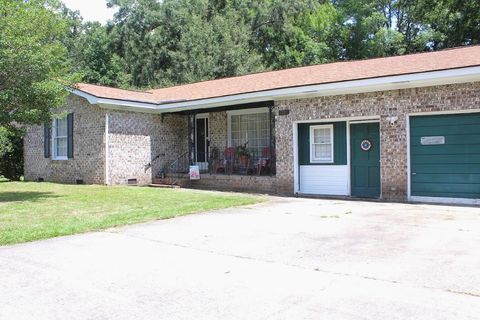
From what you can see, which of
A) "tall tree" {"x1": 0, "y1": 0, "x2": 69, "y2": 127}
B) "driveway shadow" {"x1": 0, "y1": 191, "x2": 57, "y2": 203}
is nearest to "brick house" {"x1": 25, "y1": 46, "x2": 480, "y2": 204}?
"tall tree" {"x1": 0, "y1": 0, "x2": 69, "y2": 127}

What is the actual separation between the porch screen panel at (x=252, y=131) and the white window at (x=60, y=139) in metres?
6.52

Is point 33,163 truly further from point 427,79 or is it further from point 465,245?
point 465,245

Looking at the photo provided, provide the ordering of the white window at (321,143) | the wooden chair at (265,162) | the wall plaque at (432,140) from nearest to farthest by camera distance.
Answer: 1. the wall plaque at (432,140)
2. the white window at (321,143)
3. the wooden chair at (265,162)

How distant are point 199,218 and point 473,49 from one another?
34.2 feet

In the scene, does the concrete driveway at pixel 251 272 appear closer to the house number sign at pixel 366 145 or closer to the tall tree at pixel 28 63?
Result: the house number sign at pixel 366 145

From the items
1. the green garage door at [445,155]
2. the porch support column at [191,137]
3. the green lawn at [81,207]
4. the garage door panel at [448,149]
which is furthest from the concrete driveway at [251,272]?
the porch support column at [191,137]

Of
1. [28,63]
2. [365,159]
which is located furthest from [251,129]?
[28,63]

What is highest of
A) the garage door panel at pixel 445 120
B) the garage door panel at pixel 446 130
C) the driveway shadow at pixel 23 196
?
the garage door panel at pixel 445 120

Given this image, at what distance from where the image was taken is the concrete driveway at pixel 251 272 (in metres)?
4.29

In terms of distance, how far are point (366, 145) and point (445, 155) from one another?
226cm

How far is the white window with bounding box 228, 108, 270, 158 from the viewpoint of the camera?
1772 centimetres

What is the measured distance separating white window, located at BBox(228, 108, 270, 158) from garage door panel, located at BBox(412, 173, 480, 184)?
637cm

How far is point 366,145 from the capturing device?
538 inches

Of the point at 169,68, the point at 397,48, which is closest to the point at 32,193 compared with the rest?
the point at 169,68
